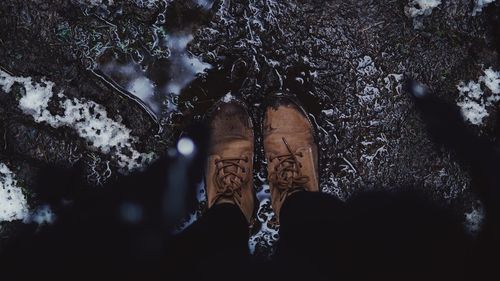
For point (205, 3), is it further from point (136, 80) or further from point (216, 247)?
point (216, 247)

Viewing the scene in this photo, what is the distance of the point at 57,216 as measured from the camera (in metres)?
1.90

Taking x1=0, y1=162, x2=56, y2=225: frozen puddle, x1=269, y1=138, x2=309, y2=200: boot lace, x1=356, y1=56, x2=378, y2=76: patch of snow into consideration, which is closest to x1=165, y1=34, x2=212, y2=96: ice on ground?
x1=269, y1=138, x2=309, y2=200: boot lace

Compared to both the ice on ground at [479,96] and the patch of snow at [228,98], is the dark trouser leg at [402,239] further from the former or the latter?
the patch of snow at [228,98]

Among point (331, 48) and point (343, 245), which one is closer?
point (343, 245)

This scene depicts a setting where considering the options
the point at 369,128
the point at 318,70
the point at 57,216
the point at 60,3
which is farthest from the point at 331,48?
the point at 57,216

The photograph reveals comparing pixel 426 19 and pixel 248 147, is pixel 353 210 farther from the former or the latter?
pixel 426 19

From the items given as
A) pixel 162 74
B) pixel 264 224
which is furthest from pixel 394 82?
pixel 162 74

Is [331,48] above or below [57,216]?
above

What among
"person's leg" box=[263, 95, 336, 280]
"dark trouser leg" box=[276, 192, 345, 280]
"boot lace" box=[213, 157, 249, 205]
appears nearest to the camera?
"dark trouser leg" box=[276, 192, 345, 280]

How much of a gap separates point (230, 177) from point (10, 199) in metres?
0.91

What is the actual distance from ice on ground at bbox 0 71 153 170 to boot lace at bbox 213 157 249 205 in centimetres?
42

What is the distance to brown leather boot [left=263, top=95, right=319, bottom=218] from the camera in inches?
73.0

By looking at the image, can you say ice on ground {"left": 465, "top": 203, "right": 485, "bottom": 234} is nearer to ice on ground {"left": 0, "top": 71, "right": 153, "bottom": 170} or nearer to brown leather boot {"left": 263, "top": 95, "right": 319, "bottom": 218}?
brown leather boot {"left": 263, "top": 95, "right": 319, "bottom": 218}

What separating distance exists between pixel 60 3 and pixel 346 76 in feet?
3.93
